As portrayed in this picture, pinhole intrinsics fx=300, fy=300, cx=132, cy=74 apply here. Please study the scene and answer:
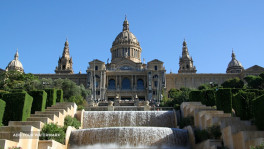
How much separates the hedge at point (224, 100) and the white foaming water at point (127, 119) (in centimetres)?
528

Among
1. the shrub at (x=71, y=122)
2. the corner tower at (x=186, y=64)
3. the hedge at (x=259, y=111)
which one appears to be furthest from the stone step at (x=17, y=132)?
the corner tower at (x=186, y=64)

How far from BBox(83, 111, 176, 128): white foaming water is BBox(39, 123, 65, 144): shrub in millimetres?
7418

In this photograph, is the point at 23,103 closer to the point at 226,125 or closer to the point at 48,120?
the point at 48,120

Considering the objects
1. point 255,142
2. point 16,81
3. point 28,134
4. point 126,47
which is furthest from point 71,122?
point 126,47

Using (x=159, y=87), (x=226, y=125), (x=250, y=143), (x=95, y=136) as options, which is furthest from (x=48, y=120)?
(x=159, y=87)

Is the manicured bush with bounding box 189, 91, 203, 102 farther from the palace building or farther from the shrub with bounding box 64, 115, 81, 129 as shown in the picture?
the palace building

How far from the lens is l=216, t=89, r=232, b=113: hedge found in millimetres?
24594

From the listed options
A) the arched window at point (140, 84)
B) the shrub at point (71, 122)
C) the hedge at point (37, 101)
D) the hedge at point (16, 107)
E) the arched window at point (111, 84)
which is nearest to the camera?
the hedge at point (16, 107)

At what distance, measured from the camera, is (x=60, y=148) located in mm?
19938

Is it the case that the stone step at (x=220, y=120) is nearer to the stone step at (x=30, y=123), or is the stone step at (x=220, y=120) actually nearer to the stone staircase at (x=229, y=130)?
the stone staircase at (x=229, y=130)

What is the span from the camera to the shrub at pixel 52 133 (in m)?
19.4

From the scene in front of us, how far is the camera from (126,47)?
90438 millimetres

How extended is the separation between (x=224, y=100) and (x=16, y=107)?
16.1 m

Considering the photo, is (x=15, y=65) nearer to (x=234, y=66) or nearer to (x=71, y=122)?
(x=234, y=66)
